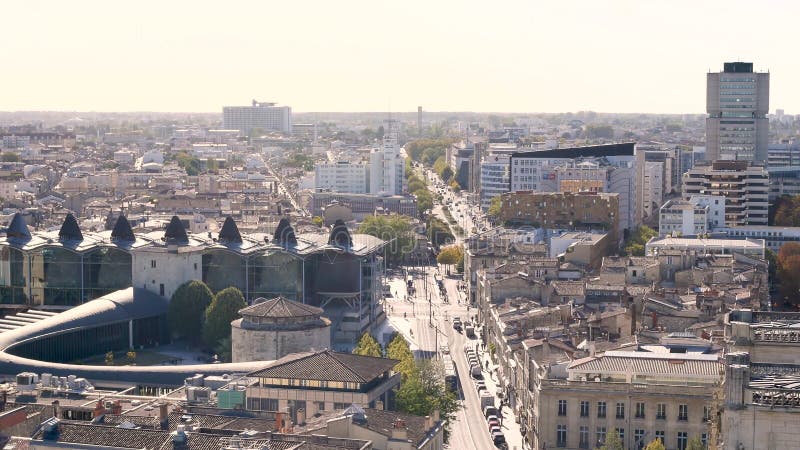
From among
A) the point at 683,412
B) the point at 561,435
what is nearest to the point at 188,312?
the point at 561,435

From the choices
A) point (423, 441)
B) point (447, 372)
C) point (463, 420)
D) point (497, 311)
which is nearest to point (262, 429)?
point (423, 441)

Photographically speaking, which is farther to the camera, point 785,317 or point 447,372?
point 447,372

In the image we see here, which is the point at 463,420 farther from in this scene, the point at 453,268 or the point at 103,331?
the point at 453,268

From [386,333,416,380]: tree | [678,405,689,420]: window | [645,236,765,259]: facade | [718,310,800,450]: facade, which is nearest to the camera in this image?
[718,310,800,450]: facade

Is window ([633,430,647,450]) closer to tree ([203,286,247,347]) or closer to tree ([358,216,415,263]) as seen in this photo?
tree ([203,286,247,347])

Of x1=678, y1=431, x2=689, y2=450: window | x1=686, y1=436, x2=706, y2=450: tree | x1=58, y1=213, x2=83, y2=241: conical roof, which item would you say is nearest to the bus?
x1=678, y1=431, x2=689, y2=450: window

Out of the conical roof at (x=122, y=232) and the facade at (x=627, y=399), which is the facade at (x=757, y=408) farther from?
the conical roof at (x=122, y=232)

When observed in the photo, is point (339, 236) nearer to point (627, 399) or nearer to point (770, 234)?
point (627, 399)
